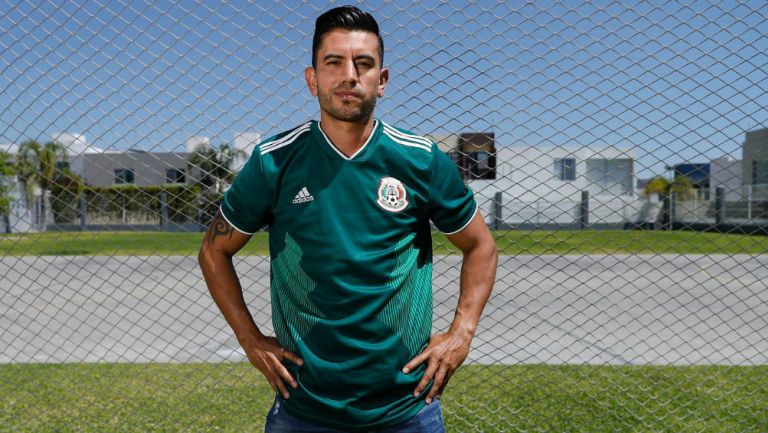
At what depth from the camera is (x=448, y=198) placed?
175cm

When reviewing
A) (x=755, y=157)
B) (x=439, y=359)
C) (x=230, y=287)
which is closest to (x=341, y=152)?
(x=230, y=287)

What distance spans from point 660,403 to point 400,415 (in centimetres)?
297

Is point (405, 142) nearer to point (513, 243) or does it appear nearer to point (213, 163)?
point (213, 163)

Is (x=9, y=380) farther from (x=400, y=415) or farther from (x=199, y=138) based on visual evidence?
(x=400, y=415)

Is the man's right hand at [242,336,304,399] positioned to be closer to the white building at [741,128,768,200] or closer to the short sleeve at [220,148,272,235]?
the short sleeve at [220,148,272,235]

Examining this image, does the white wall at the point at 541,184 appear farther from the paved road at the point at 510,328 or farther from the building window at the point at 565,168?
the paved road at the point at 510,328

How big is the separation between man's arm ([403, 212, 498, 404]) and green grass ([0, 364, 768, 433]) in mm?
2097

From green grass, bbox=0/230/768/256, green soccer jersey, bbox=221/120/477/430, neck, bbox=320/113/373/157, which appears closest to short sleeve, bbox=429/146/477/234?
green soccer jersey, bbox=221/120/477/430

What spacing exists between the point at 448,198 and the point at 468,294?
0.32 metres

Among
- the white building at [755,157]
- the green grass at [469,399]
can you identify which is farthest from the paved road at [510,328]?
the white building at [755,157]

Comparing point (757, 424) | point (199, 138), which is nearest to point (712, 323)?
point (757, 424)

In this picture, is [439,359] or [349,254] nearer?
[349,254]

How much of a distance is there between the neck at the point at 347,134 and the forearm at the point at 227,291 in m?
0.50

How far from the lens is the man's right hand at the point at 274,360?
1.72 m
